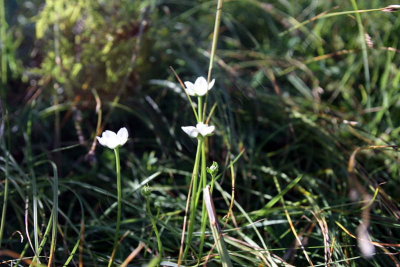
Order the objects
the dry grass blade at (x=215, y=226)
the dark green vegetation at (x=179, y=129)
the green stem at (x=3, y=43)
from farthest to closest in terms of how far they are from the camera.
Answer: the green stem at (x=3, y=43) < the dark green vegetation at (x=179, y=129) < the dry grass blade at (x=215, y=226)

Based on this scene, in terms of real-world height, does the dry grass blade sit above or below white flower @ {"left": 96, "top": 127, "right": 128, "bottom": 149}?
below

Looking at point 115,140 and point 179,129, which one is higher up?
point 115,140

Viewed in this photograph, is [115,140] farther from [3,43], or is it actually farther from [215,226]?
[3,43]

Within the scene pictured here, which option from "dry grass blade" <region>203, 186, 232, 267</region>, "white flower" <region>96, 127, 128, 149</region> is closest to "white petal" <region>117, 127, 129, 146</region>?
"white flower" <region>96, 127, 128, 149</region>

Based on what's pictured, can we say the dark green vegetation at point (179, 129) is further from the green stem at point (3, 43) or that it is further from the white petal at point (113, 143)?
the white petal at point (113, 143)

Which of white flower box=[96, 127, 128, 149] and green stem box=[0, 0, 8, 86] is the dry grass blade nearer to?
white flower box=[96, 127, 128, 149]

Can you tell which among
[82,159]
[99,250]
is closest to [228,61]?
[82,159]

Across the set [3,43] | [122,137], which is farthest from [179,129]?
[3,43]

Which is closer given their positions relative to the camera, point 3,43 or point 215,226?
point 215,226

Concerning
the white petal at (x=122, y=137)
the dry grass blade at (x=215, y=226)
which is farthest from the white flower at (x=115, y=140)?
the dry grass blade at (x=215, y=226)
